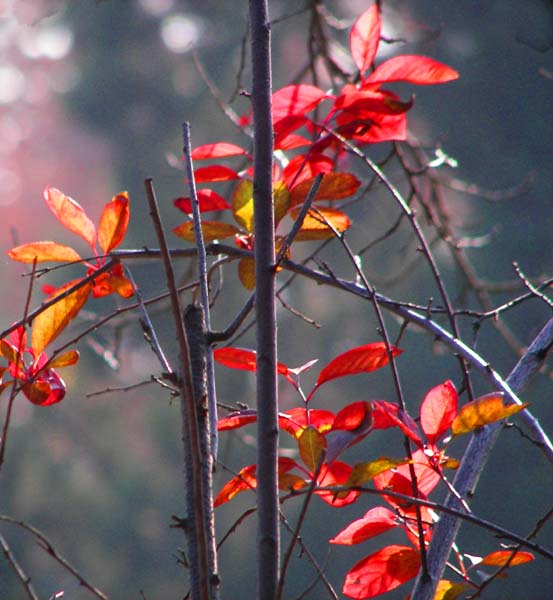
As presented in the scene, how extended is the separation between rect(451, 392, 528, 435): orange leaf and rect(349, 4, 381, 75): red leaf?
1.16ft

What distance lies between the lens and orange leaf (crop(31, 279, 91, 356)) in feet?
2.09

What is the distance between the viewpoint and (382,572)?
60 centimetres

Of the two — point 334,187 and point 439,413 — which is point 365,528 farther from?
point 334,187

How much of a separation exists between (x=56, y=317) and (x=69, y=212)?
113 mm

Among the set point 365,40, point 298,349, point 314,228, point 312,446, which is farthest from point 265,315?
point 298,349

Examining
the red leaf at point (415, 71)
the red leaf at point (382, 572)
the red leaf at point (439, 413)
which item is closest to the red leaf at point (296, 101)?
the red leaf at point (415, 71)

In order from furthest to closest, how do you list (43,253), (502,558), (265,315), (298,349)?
(298,349), (43,253), (502,558), (265,315)

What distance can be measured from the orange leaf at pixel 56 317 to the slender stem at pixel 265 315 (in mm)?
209

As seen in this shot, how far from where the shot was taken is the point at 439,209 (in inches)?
58.6

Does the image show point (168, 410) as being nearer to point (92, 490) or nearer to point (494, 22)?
point (92, 490)

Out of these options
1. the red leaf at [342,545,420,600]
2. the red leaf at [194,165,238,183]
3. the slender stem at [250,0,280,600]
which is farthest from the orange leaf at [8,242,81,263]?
the red leaf at [342,545,420,600]

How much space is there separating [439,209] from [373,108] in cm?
86

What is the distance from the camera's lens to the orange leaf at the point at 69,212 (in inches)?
26.9

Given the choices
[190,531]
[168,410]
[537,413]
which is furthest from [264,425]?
[168,410]
